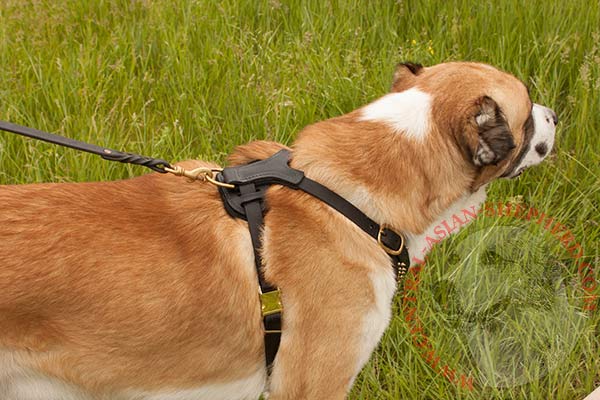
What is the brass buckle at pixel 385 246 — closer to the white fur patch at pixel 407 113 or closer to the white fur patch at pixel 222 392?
the white fur patch at pixel 407 113

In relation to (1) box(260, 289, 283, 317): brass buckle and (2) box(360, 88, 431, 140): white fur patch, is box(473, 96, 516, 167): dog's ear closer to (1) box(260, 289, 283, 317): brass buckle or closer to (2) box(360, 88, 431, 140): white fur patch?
Answer: (2) box(360, 88, 431, 140): white fur patch

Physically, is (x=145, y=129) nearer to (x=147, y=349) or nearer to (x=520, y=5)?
(x=147, y=349)

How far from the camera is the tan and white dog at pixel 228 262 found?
2.32 m

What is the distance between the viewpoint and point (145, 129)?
4.10 meters

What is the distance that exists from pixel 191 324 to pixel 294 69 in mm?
2361

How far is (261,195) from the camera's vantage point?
2.48 meters

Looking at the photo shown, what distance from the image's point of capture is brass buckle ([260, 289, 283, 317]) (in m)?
2.40

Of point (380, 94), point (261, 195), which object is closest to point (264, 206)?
point (261, 195)

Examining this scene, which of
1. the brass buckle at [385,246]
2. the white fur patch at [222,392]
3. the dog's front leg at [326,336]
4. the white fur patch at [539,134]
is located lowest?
the white fur patch at [222,392]

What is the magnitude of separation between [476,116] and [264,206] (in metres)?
0.79

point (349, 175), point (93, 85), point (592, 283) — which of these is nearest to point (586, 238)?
point (592, 283)

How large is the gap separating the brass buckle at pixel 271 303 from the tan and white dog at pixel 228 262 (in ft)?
0.14

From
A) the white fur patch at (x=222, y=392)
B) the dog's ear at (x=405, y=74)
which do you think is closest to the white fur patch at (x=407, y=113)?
the dog's ear at (x=405, y=74)

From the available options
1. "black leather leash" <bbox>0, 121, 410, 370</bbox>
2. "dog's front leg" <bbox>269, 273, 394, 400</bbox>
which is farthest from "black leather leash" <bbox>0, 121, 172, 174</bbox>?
"dog's front leg" <bbox>269, 273, 394, 400</bbox>
